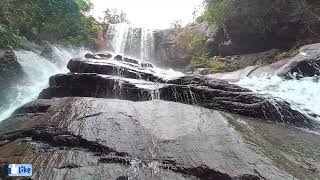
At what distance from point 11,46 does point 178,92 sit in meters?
8.49

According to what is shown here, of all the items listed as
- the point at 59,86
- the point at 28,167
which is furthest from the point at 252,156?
the point at 59,86

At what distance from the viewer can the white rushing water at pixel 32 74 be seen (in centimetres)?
1099

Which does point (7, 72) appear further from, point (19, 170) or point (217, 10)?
point (217, 10)

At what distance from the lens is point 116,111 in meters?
5.80

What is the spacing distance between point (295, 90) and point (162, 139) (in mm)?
5849

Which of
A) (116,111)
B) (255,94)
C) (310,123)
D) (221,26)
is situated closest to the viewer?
(116,111)

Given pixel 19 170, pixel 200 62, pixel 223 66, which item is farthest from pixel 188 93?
pixel 200 62

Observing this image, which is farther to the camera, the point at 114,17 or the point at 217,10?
the point at 114,17

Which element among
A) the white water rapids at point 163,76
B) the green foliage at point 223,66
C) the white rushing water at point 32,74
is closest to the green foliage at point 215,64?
the green foliage at point 223,66

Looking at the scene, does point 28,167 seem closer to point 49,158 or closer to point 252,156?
point 49,158

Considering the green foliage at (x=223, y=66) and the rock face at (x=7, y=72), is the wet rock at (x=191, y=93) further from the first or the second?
the green foliage at (x=223, y=66)

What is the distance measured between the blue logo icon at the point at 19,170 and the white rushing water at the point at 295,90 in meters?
5.87

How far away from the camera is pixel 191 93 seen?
25.3 ft

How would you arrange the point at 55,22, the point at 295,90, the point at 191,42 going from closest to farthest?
the point at 295,90, the point at 55,22, the point at 191,42
